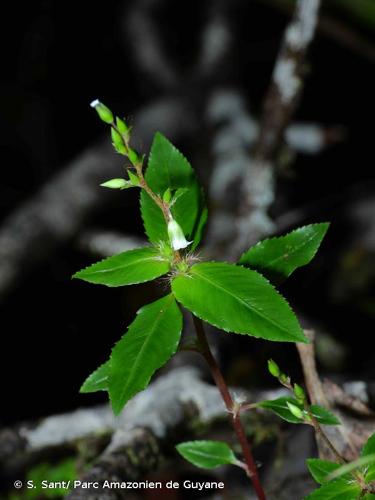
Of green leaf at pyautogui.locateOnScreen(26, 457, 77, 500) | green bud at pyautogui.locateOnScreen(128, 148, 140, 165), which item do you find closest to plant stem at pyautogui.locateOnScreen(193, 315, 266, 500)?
green bud at pyautogui.locateOnScreen(128, 148, 140, 165)

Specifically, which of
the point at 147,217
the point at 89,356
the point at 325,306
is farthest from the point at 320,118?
the point at 147,217

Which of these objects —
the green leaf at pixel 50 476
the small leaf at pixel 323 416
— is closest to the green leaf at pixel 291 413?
the small leaf at pixel 323 416

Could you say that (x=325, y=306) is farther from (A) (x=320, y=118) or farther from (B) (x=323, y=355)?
(A) (x=320, y=118)

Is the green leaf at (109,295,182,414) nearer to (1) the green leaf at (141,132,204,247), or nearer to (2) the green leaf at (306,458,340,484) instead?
(1) the green leaf at (141,132,204,247)

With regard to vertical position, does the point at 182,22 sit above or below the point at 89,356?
above

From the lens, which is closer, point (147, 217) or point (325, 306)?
point (147, 217)

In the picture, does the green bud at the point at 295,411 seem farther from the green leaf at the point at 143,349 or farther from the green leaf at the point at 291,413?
the green leaf at the point at 143,349
